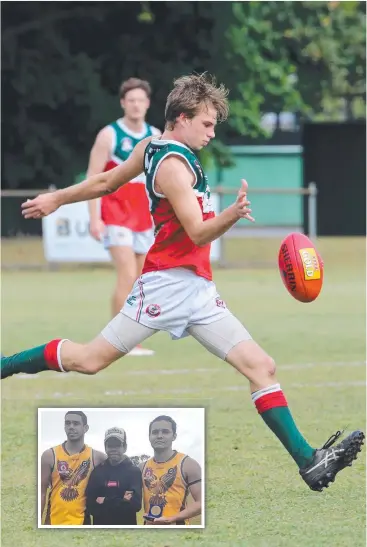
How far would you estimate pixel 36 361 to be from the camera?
7.75 meters

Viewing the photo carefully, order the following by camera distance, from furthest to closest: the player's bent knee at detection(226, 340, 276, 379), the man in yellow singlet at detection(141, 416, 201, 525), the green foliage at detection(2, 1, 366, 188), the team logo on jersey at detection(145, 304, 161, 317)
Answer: the green foliage at detection(2, 1, 366, 188), the team logo on jersey at detection(145, 304, 161, 317), the player's bent knee at detection(226, 340, 276, 379), the man in yellow singlet at detection(141, 416, 201, 525)

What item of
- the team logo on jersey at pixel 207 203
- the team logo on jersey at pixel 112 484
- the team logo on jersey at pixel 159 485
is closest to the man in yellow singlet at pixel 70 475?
the team logo on jersey at pixel 112 484

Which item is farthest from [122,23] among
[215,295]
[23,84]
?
[215,295]

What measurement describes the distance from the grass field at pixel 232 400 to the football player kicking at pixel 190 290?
0.31 m

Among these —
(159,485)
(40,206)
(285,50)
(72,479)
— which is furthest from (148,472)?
(285,50)

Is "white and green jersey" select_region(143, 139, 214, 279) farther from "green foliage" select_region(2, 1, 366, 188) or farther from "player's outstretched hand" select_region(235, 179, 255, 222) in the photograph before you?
"green foliage" select_region(2, 1, 366, 188)

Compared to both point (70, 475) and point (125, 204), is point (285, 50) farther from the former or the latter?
point (70, 475)

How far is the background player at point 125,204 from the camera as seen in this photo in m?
12.2

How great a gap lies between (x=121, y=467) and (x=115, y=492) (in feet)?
0.43

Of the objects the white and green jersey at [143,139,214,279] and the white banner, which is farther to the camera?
the white banner

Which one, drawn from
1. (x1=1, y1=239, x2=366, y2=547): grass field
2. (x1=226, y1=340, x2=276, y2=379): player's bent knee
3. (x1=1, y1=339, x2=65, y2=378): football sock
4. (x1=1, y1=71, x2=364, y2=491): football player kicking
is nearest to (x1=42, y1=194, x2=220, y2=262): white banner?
(x1=1, y1=239, x2=366, y2=547): grass field

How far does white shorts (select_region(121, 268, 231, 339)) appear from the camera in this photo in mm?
7051

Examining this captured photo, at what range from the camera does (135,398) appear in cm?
1001

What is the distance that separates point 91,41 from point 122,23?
802 millimetres
